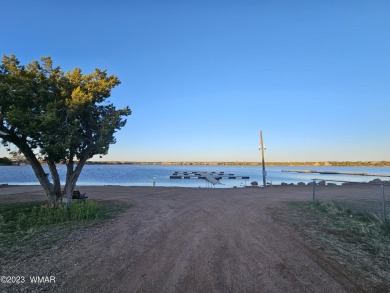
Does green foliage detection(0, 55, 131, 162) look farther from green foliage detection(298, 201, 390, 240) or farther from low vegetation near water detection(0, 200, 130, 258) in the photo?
green foliage detection(298, 201, 390, 240)

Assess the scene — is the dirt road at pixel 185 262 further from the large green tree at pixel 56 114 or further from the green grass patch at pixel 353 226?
the large green tree at pixel 56 114

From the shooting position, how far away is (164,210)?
503 inches

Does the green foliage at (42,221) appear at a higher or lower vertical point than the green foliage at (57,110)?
lower

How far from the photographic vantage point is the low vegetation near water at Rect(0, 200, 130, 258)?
7285mm

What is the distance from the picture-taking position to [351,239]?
25.2ft

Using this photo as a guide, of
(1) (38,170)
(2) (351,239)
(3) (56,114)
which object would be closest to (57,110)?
(3) (56,114)

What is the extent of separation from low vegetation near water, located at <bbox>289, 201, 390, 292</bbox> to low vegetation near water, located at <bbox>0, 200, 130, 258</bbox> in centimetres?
795

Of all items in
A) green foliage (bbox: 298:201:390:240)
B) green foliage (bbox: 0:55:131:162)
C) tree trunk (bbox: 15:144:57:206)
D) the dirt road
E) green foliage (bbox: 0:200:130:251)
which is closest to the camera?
the dirt road

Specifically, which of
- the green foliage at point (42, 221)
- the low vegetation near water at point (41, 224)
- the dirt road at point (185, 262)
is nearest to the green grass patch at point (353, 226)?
the dirt road at point (185, 262)

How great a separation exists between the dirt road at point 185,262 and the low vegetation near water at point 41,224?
0.78 meters

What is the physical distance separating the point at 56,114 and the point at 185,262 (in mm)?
8925

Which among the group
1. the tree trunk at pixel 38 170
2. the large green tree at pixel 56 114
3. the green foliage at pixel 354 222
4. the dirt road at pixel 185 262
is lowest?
the green foliage at pixel 354 222

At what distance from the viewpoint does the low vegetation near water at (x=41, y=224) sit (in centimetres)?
729

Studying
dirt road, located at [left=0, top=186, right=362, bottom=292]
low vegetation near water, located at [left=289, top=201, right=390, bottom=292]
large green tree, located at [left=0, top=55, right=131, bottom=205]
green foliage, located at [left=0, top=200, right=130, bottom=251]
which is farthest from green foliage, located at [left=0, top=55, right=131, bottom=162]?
low vegetation near water, located at [left=289, top=201, right=390, bottom=292]
